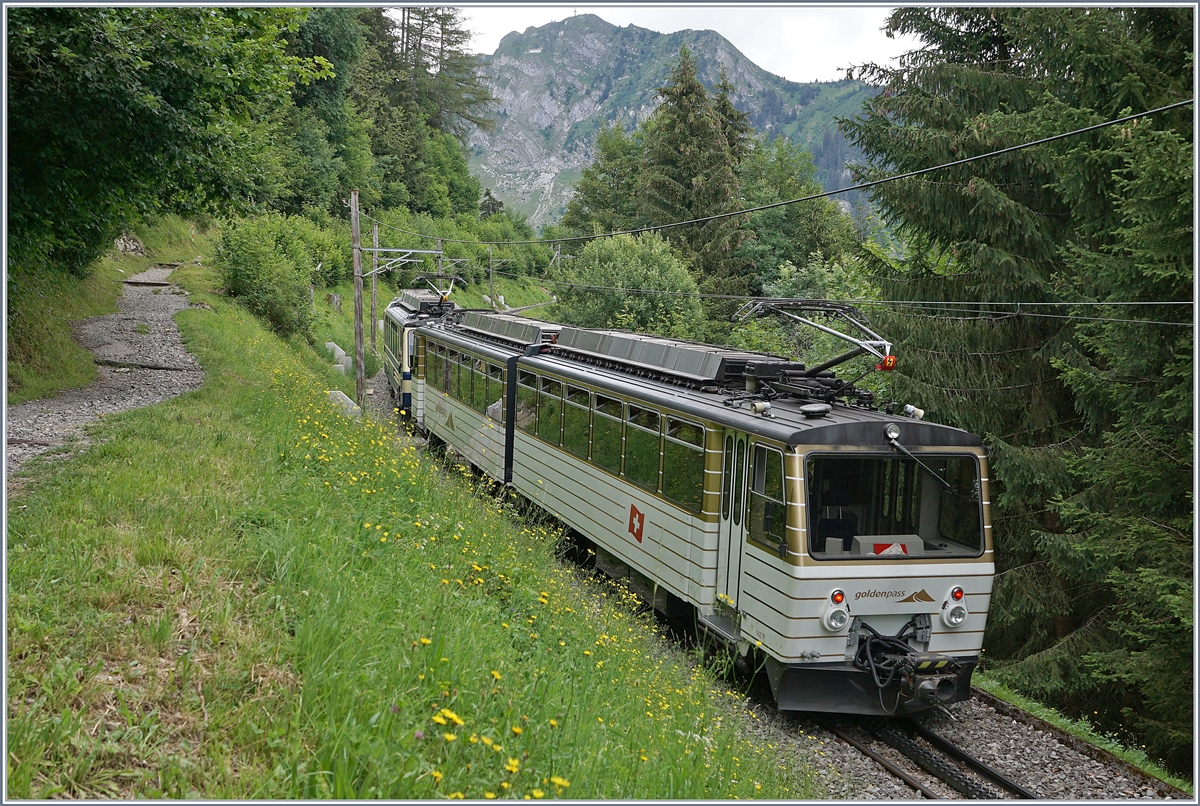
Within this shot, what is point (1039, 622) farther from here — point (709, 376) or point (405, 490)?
point (405, 490)

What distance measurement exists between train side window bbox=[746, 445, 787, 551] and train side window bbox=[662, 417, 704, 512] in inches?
30.5

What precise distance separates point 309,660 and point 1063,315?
10889 mm

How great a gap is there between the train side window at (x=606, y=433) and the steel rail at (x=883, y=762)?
3951 mm

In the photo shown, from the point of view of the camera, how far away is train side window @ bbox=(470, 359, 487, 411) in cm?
1584

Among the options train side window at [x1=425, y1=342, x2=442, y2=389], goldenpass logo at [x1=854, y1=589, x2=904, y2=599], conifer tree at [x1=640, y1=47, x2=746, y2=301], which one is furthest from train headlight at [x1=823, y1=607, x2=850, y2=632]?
conifer tree at [x1=640, y1=47, x2=746, y2=301]

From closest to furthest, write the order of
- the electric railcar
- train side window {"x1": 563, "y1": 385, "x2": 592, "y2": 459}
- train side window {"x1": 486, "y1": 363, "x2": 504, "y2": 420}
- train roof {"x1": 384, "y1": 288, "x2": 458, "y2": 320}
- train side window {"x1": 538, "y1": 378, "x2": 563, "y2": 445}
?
train side window {"x1": 563, "y1": 385, "x2": 592, "y2": 459} → train side window {"x1": 538, "y1": 378, "x2": 563, "y2": 445} → train side window {"x1": 486, "y1": 363, "x2": 504, "y2": 420} → the electric railcar → train roof {"x1": 384, "y1": 288, "x2": 458, "y2": 320}

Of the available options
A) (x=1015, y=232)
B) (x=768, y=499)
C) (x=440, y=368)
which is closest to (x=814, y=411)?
(x=768, y=499)

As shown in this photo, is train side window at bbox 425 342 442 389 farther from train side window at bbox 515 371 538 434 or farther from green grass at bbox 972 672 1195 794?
green grass at bbox 972 672 1195 794

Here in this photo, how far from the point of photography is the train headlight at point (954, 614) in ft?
25.4

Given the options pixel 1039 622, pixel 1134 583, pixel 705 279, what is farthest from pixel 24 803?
pixel 705 279

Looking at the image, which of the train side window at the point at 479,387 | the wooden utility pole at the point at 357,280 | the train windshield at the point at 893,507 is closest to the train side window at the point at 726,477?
the train windshield at the point at 893,507

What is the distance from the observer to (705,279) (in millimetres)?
43656

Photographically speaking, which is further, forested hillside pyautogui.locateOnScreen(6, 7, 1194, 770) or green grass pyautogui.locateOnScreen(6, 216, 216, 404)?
green grass pyautogui.locateOnScreen(6, 216, 216, 404)

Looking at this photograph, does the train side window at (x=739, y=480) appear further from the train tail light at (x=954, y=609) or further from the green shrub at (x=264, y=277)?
the green shrub at (x=264, y=277)
